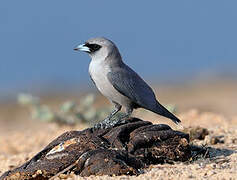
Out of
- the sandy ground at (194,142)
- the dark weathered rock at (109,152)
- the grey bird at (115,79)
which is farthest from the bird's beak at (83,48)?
the sandy ground at (194,142)

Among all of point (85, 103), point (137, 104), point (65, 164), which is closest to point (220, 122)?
point (85, 103)

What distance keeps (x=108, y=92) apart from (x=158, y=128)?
0.88m

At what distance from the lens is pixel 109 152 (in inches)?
245

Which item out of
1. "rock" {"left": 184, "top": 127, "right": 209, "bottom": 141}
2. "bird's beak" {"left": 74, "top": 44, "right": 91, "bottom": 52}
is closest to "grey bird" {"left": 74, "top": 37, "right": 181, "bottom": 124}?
"bird's beak" {"left": 74, "top": 44, "right": 91, "bottom": 52}

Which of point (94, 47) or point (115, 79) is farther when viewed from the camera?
point (94, 47)

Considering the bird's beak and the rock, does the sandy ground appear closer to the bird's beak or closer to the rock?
the rock

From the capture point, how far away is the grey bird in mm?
7359

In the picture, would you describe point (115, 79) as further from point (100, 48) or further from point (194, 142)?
point (194, 142)

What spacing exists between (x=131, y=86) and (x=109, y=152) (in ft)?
4.56

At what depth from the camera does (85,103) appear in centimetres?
1308

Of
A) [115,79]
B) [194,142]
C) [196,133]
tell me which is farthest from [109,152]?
[196,133]

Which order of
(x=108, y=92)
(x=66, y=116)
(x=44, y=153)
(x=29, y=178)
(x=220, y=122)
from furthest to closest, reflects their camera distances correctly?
1. (x=66, y=116)
2. (x=220, y=122)
3. (x=108, y=92)
4. (x=44, y=153)
5. (x=29, y=178)

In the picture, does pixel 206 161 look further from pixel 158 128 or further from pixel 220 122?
pixel 220 122

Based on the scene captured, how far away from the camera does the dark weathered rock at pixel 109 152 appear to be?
6.13 meters
